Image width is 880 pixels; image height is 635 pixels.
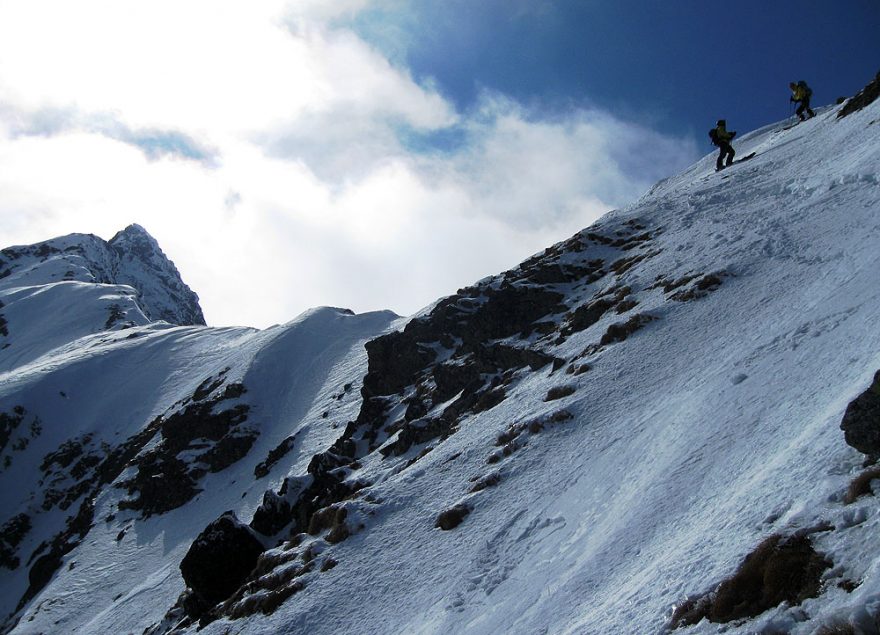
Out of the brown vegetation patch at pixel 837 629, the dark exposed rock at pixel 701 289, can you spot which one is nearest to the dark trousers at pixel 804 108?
the dark exposed rock at pixel 701 289

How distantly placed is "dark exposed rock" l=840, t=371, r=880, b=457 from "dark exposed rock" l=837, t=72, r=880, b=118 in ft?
129

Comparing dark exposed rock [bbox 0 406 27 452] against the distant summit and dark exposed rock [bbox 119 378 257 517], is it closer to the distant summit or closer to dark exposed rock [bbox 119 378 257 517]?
dark exposed rock [bbox 119 378 257 517]

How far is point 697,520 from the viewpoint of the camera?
12.1 metres

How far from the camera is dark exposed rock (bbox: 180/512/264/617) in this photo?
1106 inches

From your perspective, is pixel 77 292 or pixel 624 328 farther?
pixel 77 292

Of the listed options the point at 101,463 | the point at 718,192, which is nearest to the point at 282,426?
the point at 101,463

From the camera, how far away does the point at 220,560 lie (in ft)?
94.4

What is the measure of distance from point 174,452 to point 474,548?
50.8 m

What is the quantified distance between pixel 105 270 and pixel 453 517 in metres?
182

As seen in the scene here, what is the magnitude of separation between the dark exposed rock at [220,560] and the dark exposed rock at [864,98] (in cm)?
4583

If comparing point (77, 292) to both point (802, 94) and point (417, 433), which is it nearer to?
point (417, 433)

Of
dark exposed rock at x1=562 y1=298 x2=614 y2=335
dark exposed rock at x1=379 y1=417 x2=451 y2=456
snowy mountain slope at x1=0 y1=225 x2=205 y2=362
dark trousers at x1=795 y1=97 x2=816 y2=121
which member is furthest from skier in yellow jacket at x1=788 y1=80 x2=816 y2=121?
snowy mountain slope at x1=0 y1=225 x2=205 y2=362

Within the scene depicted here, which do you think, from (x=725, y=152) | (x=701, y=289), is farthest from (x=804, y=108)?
(x=701, y=289)

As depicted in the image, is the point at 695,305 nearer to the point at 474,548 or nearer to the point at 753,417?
the point at 753,417
